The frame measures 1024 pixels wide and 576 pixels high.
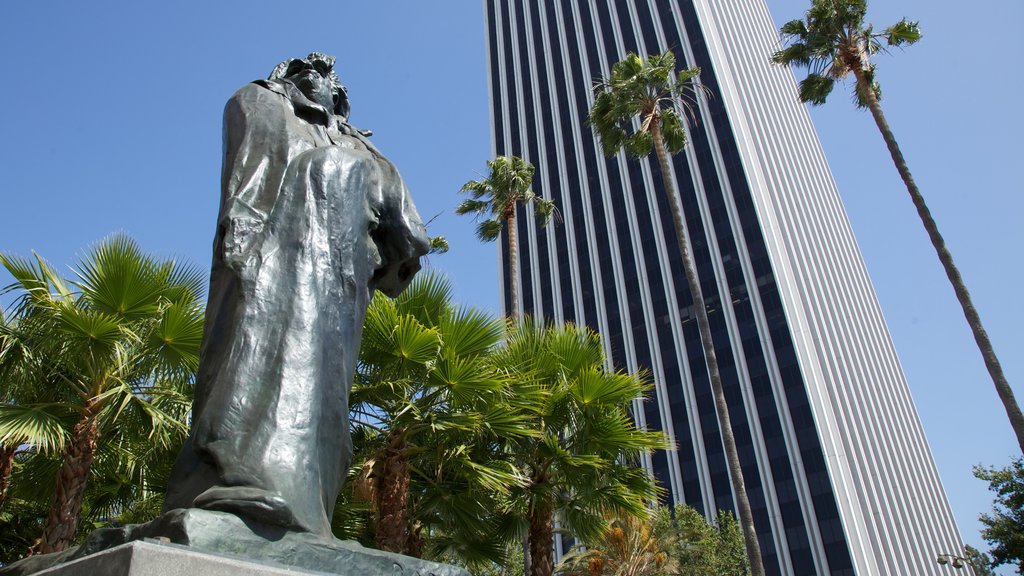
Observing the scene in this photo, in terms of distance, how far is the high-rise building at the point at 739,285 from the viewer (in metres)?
45.7

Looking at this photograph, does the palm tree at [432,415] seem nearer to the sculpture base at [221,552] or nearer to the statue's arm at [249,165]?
the statue's arm at [249,165]

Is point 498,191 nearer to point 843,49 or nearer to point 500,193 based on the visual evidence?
point 500,193

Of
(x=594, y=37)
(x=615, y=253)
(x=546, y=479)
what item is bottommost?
(x=546, y=479)

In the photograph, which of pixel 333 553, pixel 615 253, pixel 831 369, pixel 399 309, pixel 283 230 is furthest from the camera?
pixel 615 253

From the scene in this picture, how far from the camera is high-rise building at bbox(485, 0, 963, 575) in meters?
45.7

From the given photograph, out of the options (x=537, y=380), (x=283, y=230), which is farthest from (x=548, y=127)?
(x=283, y=230)

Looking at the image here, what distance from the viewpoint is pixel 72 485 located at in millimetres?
8180

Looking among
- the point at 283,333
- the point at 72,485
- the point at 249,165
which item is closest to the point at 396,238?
the point at 249,165

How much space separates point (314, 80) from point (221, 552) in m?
2.30

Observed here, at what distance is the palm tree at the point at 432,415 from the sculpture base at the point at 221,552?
299 inches

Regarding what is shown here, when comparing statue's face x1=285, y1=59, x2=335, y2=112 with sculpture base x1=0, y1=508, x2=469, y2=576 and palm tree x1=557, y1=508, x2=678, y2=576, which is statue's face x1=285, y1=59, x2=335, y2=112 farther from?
palm tree x1=557, y1=508, x2=678, y2=576

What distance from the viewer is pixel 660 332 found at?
185 ft

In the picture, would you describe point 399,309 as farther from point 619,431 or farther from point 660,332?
point 660,332

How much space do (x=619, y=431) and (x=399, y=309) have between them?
3550 millimetres
